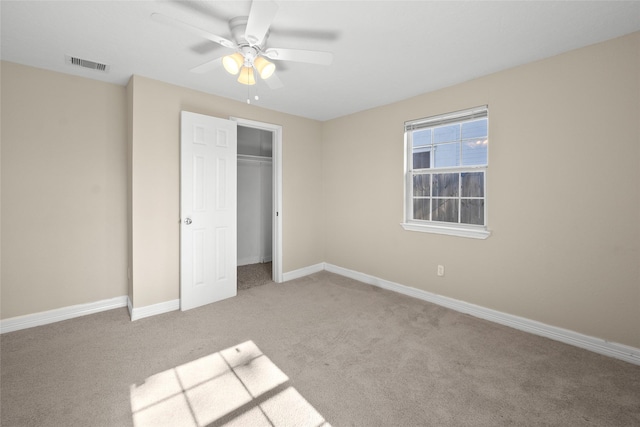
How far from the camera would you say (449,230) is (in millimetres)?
3197

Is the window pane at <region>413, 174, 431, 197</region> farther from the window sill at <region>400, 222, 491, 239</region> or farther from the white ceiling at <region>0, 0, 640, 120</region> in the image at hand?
the white ceiling at <region>0, 0, 640, 120</region>

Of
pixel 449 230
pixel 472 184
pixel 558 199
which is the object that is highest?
pixel 472 184

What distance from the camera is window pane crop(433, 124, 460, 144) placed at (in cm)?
322

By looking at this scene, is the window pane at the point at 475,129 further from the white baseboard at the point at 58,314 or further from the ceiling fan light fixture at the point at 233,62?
the white baseboard at the point at 58,314

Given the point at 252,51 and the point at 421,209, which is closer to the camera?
the point at 252,51

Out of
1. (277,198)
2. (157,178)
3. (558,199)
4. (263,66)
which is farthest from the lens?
(277,198)

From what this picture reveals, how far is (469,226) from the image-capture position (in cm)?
311

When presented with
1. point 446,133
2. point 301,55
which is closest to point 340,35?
point 301,55

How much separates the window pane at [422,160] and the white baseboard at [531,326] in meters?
1.53

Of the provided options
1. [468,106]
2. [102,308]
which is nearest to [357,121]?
[468,106]

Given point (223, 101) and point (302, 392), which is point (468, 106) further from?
point (302, 392)

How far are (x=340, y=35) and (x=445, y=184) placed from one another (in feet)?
6.68

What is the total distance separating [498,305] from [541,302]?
0.37m

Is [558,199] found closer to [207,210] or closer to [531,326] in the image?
[531,326]
